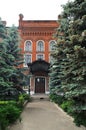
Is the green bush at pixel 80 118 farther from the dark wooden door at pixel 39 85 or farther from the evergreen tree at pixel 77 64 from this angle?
the dark wooden door at pixel 39 85

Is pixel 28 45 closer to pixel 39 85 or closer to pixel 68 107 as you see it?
pixel 39 85

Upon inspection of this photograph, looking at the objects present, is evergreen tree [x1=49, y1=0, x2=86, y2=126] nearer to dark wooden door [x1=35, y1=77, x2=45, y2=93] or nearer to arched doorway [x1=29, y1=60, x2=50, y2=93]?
arched doorway [x1=29, y1=60, x2=50, y2=93]

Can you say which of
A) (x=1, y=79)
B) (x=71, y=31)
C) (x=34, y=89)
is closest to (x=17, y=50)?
(x=1, y=79)

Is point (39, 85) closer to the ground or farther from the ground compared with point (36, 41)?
closer to the ground

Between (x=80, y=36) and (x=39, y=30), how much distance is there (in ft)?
94.0

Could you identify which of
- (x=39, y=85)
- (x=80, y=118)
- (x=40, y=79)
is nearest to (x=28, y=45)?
(x=40, y=79)

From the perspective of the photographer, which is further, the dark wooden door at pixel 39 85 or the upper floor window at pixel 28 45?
the upper floor window at pixel 28 45

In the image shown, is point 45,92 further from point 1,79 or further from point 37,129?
point 37,129

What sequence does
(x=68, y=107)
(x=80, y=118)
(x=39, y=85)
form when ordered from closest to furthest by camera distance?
(x=80, y=118) → (x=68, y=107) → (x=39, y=85)

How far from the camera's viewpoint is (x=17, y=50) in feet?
70.1

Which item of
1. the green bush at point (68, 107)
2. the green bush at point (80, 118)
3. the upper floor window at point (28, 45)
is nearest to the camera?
the green bush at point (80, 118)

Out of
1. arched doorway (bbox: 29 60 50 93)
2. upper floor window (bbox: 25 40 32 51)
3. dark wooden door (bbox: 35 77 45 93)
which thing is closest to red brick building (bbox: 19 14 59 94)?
upper floor window (bbox: 25 40 32 51)

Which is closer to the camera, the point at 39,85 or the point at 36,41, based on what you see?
the point at 39,85

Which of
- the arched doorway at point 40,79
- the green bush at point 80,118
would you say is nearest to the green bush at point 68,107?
the green bush at point 80,118
